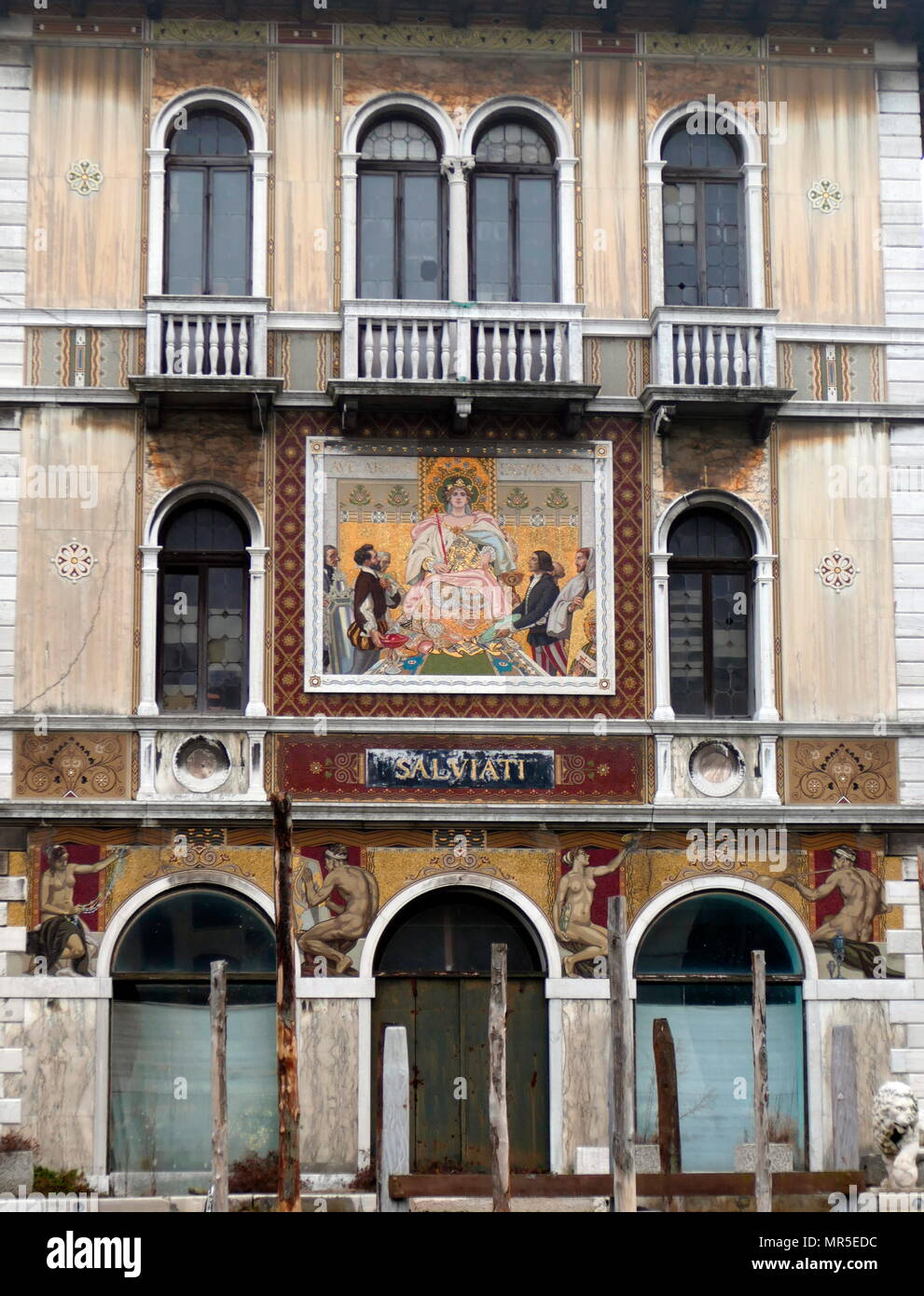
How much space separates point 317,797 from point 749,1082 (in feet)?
19.1

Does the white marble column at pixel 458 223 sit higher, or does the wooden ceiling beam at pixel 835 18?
the wooden ceiling beam at pixel 835 18

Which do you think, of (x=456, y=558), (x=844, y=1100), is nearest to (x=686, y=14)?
(x=456, y=558)

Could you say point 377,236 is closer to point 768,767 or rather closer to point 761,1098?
point 768,767

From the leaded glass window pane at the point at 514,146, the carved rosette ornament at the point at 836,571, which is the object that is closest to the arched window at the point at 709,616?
the carved rosette ornament at the point at 836,571

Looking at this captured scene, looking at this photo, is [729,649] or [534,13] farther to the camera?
[534,13]

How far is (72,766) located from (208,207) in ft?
22.3

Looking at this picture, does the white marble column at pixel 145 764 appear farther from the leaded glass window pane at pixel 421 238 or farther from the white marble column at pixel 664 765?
the leaded glass window pane at pixel 421 238

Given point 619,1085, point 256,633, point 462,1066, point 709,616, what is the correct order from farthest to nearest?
point 709,616, point 256,633, point 462,1066, point 619,1085

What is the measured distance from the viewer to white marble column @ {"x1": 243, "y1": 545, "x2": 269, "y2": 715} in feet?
75.4

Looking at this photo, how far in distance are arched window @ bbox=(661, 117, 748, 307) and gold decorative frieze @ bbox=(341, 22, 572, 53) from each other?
185 cm

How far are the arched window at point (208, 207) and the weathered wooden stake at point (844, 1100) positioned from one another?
35.7 ft

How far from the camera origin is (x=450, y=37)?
2431cm

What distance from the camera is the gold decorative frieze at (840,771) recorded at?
23344 millimetres

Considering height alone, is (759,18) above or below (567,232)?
above
